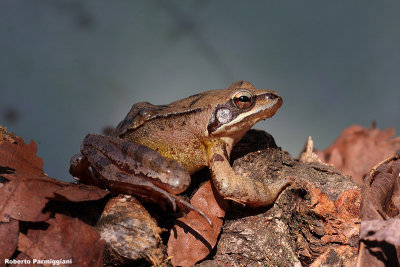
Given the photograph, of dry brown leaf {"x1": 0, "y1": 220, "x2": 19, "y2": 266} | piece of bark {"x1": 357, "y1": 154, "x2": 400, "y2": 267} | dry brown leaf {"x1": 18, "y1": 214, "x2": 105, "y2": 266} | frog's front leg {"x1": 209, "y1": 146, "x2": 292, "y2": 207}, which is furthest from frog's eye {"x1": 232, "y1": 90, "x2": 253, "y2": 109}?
dry brown leaf {"x1": 0, "y1": 220, "x2": 19, "y2": 266}

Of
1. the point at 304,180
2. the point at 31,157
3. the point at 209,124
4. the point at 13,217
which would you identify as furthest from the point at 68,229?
the point at 304,180

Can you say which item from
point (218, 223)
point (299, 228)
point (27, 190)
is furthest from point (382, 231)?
point (27, 190)

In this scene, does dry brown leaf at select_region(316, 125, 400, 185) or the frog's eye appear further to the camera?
dry brown leaf at select_region(316, 125, 400, 185)

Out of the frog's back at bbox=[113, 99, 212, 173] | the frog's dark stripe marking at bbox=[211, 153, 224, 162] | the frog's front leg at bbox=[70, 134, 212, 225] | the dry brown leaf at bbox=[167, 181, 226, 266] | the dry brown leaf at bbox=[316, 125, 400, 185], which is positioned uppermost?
the dry brown leaf at bbox=[316, 125, 400, 185]

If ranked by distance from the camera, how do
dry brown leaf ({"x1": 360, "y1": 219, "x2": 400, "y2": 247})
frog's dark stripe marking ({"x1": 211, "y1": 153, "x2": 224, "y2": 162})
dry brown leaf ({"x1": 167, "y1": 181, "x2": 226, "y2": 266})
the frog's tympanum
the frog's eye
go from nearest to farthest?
1. dry brown leaf ({"x1": 360, "y1": 219, "x2": 400, "y2": 247})
2. dry brown leaf ({"x1": 167, "y1": 181, "x2": 226, "y2": 266})
3. the frog's tympanum
4. frog's dark stripe marking ({"x1": 211, "y1": 153, "x2": 224, "y2": 162})
5. the frog's eye

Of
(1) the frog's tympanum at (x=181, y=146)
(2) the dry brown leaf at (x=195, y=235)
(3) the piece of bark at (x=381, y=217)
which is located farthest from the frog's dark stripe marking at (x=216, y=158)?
(3) the piece of bark at (x=381, y=217)

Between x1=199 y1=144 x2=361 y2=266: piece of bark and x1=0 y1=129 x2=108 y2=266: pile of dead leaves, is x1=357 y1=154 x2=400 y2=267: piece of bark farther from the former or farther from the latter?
x1=0 y1=129 x2=108 y2=266: pile of dead leaves
